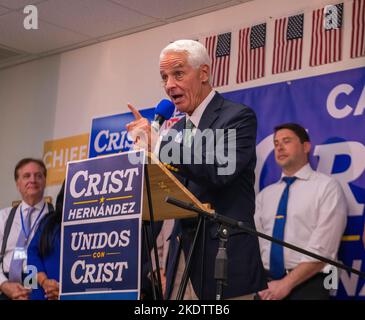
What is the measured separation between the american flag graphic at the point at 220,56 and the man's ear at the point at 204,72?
2547mm

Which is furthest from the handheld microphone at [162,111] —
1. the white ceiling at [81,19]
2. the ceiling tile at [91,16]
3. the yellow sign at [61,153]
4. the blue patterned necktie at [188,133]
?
the yellow sign at [61,153]

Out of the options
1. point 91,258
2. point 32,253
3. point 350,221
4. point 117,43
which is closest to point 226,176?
point 91,258

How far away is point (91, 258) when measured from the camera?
8.09 ft

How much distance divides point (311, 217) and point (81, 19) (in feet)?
8.74

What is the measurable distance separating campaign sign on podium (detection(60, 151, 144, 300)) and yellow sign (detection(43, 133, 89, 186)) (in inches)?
152

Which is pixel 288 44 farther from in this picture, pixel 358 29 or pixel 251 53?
pixel 358 29

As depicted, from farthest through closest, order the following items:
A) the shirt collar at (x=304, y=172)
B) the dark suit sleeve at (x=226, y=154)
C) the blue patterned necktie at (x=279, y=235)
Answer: the shirt collar at (x=304, y=172) → the blue patterned necktie at (x=279, y=235) → the dark suit sleeve at (x=226, y=154)

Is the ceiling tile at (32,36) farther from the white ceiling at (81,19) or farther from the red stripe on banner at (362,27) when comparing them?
the red stripe on banner at (362,27)

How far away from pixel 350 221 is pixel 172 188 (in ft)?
7.84

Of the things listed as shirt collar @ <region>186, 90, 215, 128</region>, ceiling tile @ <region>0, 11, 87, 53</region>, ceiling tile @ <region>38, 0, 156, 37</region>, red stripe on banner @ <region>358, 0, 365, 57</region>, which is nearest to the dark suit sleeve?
shirt collar @ <region>186, 90, 215, 128</region>

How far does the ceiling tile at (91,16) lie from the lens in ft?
18.5

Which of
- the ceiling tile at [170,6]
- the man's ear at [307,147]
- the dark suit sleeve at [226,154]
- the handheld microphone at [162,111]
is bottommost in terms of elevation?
the dark suit sleeve at [226,154]

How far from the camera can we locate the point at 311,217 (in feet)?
14.8

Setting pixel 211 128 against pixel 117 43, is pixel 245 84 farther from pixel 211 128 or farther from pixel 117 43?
pixel 211 128
